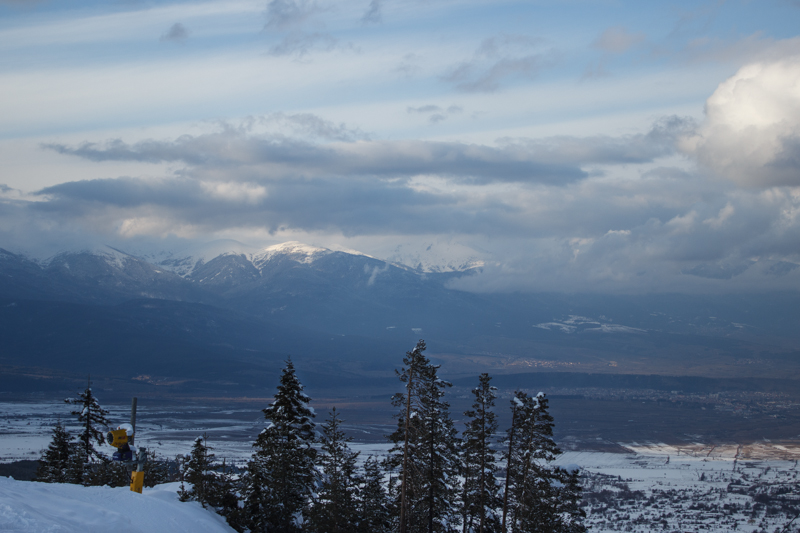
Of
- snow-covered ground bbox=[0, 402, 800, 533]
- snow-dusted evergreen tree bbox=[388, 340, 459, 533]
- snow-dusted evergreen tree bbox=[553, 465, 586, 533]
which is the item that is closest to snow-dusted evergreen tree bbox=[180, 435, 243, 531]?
snow-covered ground bbox=[0, 402, 800, 533]

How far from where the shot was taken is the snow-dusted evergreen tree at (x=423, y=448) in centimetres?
3372

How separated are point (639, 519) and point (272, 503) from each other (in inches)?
3002

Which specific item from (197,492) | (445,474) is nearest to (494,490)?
(445,474)

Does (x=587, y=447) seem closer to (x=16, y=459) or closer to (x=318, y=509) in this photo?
(x=16, y=459)

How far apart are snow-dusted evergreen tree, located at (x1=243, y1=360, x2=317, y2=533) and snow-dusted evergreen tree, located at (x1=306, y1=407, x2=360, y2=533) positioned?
978mm

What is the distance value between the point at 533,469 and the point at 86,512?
74.1ft

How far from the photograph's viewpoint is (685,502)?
109 metres

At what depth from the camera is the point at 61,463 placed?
48.7m

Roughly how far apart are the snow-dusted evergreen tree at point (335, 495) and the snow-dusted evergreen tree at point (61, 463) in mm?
18203

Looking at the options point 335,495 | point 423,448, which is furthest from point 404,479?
point 335,495

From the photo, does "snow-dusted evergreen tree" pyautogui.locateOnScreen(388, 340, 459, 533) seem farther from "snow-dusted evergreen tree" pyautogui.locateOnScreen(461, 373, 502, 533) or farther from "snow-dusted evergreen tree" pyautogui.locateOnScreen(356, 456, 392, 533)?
"snow-dusted evergreen tree" pyautogui.locateOnScreen(356, 456, 392, 533)

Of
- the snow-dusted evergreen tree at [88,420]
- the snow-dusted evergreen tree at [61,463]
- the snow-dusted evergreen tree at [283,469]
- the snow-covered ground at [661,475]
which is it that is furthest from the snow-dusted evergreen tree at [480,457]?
the snow-dusted evergreen tree at [61,463]

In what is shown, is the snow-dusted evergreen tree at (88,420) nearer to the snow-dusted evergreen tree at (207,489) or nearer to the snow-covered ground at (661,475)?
the snow-covered ground at (661,475)

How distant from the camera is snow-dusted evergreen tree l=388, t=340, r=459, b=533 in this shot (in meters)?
33.7
